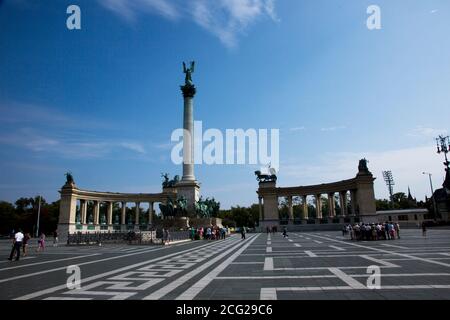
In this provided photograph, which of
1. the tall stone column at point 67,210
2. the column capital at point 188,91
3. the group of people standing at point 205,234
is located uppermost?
the column capital at point 188,91

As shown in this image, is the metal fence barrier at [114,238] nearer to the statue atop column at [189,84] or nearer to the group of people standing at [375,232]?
the group of people standing at [375,232]

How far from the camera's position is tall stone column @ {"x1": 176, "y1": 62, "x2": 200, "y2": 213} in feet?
163

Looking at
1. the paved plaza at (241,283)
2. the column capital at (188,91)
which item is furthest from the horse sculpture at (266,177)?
the paved plaza at (241,283)

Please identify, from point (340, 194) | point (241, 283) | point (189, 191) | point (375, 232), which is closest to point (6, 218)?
point (189, 191)

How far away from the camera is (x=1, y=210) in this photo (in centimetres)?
7906

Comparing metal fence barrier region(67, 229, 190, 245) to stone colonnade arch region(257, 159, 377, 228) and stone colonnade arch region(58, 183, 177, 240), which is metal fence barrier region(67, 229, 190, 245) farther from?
stone colonnade arch region(257, 159, 377, 228)

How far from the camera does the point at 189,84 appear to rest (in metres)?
55.8

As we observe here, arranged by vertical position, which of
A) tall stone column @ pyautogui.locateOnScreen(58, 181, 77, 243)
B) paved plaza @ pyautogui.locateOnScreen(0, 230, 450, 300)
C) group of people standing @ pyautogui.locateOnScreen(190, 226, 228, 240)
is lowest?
group of people standing @ pyautogui.locateOnScreen(190, 226, 228, 240)

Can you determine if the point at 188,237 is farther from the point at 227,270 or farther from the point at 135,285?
the point at 135,285

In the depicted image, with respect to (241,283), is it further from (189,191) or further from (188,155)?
(188,155)

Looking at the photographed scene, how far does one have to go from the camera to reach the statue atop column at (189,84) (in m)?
54.8

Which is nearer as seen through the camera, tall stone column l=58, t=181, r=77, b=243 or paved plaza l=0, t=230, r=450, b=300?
paved plaza l=0, t=230, r=450, b=300

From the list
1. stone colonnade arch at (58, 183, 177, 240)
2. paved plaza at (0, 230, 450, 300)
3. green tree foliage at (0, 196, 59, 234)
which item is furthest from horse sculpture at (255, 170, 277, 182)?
paved plaza at (0, 230, 450, 300)

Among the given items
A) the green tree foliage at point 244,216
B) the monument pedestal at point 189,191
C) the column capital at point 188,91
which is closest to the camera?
the monument pedestal at point 189,191
